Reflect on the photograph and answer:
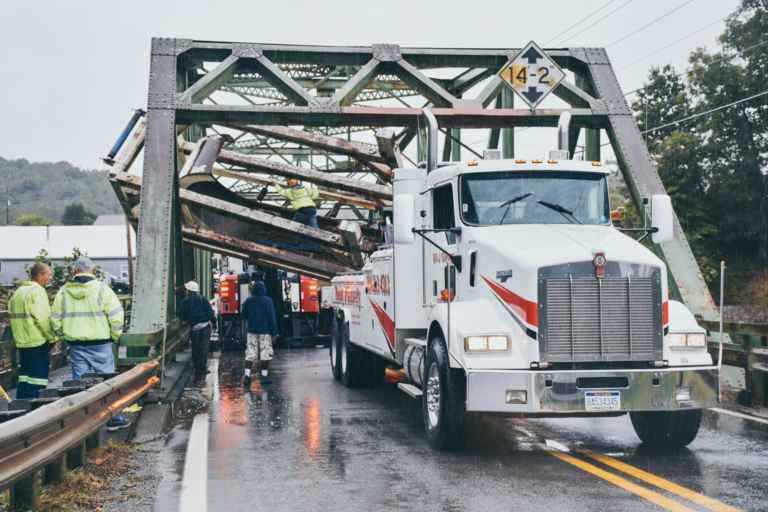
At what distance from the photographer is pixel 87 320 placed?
1091 centimetres

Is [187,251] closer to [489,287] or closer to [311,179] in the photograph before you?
[311,179]

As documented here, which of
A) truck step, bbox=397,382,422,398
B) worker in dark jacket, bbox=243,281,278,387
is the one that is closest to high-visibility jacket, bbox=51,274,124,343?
truck step, bbox=397,382,422,398

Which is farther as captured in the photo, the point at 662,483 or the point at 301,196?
the point at 301,196

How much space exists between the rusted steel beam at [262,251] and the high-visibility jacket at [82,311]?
9.14 metres

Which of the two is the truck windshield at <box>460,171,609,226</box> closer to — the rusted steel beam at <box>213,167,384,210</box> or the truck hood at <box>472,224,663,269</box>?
the truck hood at <box>472,224,663,269</box>

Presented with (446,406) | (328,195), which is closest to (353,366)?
(446,406)

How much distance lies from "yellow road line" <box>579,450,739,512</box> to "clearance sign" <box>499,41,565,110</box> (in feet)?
24.4

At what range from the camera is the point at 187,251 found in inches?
901

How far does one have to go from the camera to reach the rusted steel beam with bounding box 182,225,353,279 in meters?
20.4

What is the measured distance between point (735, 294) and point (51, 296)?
4193cm

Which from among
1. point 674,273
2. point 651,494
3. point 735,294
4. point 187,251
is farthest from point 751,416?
point 735,294

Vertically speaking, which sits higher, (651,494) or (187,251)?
(187,251)

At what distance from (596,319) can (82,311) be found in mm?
5425

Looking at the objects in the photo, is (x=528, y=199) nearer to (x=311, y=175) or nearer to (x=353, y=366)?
(x=353, y=366)
